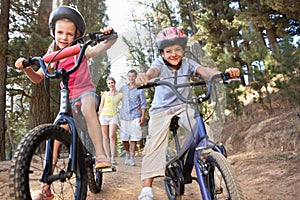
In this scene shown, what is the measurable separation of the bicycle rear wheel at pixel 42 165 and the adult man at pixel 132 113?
14.6 inches

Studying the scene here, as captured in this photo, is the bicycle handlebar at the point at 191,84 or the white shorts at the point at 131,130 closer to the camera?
the bicycle handlebar at the point at 191,84

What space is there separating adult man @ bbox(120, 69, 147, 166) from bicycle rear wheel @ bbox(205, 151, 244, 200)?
614 mm

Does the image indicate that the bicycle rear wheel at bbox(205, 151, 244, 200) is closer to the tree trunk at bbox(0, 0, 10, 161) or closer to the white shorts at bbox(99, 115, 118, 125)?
the white shorts at bbox(99, 115, 118, 125)

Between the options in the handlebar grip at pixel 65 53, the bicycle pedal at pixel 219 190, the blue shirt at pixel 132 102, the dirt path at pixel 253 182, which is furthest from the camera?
the dirt path at pixel 253 182

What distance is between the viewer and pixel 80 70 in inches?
107

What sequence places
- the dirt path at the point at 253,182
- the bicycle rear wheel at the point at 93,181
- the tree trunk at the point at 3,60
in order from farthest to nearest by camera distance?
1. the tree trunk at the point at 3,60
2. the dirt path at the point at 253,182
3. the bicycle rear wheel at the point at 93,181

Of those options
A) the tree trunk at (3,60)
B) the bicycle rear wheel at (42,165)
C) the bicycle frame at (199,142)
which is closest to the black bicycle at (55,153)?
the bicycle rear wheel at (42,165)

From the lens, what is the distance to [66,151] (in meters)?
2.36

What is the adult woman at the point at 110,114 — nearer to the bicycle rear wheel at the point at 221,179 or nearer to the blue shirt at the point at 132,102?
the blue shirt at the point at 132,102

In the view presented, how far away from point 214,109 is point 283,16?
10461 millimetres

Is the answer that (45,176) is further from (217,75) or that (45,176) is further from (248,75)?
(248,75)

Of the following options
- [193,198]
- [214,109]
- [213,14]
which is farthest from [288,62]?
[213,14]

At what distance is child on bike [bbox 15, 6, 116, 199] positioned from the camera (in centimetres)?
261

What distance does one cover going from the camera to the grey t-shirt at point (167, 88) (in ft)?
7.97
